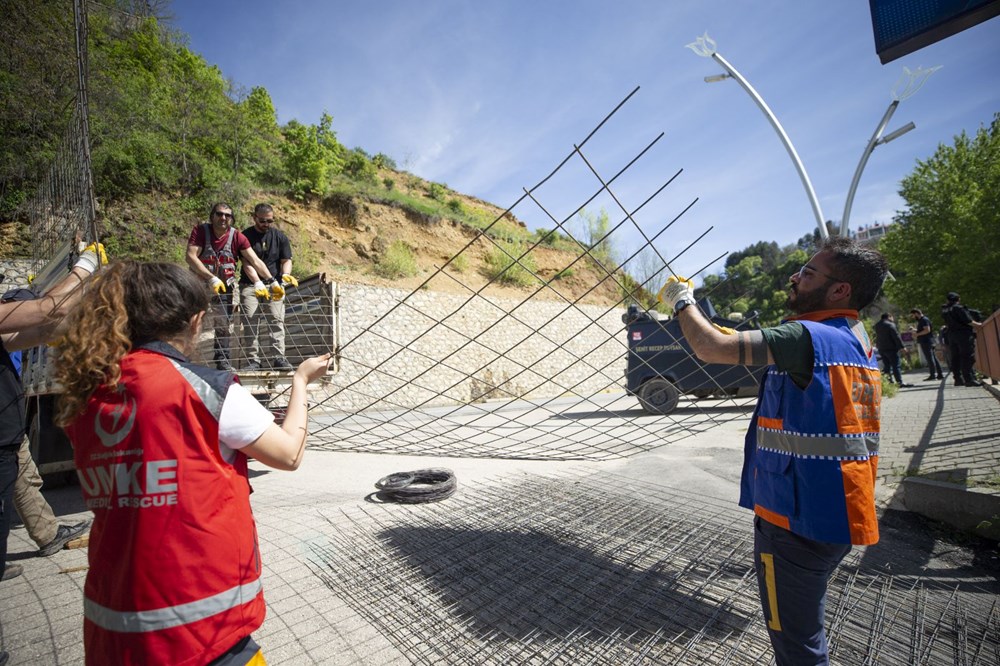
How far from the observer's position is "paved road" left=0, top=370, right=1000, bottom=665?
1.59m

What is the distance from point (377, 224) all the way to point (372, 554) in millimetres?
16008

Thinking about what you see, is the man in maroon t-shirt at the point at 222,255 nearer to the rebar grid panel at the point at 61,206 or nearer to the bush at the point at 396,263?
the rebar grid panel at the point at 61,206

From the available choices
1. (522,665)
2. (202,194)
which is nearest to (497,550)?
(522,665)

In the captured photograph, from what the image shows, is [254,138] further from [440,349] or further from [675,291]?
[675,291]

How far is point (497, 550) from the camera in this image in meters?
2.34

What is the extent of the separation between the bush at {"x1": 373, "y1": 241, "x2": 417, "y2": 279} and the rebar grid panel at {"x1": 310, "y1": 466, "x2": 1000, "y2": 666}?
13.0 m

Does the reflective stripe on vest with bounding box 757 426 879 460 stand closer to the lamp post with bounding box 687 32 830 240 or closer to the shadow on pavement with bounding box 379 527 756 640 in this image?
the shadow on pavement with bounding box 379 527 756 640

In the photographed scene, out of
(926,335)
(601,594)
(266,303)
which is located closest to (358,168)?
(266,303)

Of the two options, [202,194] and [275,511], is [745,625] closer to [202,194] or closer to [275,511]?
[275,511]

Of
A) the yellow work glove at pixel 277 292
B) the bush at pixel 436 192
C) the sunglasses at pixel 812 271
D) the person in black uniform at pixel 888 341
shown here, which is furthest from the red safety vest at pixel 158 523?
the bush at pixel 436 192

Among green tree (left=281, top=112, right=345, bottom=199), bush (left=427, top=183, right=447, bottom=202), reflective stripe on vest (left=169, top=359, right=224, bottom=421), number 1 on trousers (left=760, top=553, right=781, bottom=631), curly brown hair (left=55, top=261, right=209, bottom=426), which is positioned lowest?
number 1 on trousers (left=760, top=553, right=781, bottom=631)

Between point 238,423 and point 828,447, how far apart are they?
1.39m

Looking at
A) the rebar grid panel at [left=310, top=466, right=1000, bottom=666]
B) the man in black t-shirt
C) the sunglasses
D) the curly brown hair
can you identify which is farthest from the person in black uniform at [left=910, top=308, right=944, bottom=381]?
the curly brown hair

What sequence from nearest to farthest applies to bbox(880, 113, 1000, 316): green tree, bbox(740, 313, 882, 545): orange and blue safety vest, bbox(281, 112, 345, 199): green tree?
bbox(740, 313, 882, 545): orange and blue safety vest → bbox(880, 113, 1000, 316): green tree → bbox(281, 112, 345, 199): green tree
